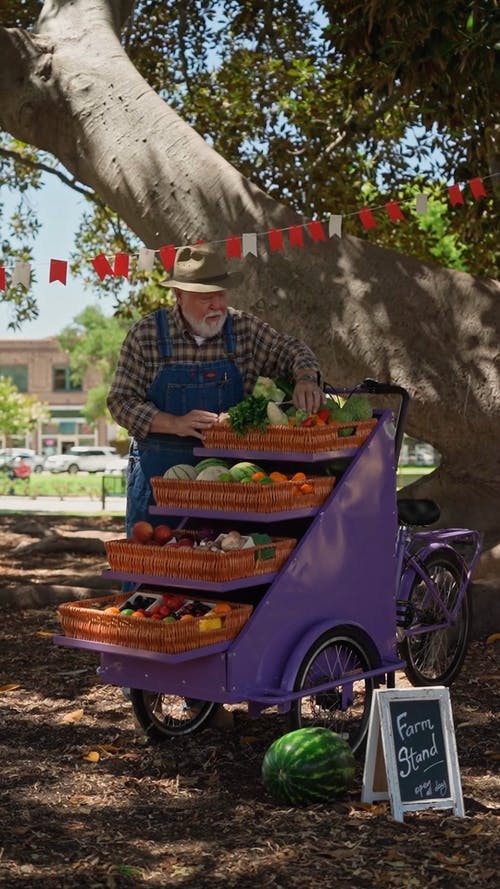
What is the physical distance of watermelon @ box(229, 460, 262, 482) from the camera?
4.98m

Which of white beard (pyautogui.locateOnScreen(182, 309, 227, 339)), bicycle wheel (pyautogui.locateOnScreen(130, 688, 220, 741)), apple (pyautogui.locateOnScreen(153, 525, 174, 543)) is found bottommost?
bicycle wheel (pyautogui.locateOnScreen(130, 688, 220, 741))

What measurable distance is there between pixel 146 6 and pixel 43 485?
3080 centimetres

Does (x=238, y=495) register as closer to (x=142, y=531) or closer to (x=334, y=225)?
(x=142, y=531)

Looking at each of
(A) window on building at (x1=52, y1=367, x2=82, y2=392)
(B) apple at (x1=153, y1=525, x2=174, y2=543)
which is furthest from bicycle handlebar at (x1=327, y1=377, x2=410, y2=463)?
(A) window on building at (x1=52, y1=367, x2=82, y2=392)

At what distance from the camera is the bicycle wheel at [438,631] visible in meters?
6.26

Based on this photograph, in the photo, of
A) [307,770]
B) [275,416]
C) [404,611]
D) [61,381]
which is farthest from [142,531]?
[61,381]

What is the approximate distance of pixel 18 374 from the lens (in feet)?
275

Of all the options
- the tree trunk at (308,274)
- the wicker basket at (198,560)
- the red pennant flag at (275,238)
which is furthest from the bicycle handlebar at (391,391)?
the red pennant flag at (275,238)

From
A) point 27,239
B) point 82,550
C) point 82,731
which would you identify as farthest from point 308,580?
point 27,239

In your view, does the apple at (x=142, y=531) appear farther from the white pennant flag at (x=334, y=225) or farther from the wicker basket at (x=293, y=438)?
the white pennant flag at (x=334, y=225)

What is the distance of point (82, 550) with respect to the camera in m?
13.3

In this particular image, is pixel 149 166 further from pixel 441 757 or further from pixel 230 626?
pixel 441 757

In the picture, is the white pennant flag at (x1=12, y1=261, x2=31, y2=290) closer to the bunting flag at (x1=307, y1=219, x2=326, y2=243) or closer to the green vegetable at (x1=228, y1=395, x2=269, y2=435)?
the bunting flag at (x1=307, y1=219, x2=326, y2=243)

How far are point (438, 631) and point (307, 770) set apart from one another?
2104 millimetres
